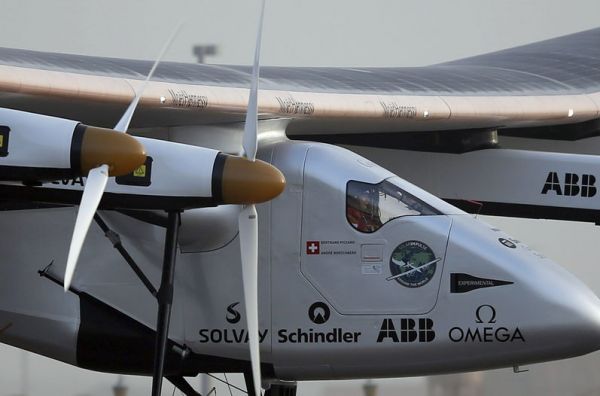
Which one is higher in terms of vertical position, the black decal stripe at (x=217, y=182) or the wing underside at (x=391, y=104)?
the wing underside at (x=391, y=104)

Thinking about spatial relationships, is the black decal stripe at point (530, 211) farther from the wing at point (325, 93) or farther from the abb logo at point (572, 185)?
the wing at point (325, 93)

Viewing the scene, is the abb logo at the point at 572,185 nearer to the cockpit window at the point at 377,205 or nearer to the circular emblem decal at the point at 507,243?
the circular emblem decal at the point at 507,243

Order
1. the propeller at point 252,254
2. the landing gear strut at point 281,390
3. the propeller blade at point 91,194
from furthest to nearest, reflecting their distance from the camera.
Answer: the landing gear strut at point 281,390 → the propeller at point 252,254 → the propeller blade at point 91,194

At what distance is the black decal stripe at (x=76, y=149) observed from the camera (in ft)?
43.0

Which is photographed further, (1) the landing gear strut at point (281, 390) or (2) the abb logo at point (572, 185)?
(2) the abb logo at point (572, 185)

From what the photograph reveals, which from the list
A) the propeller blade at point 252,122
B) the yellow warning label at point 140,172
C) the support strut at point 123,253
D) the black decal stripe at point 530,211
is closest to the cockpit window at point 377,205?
the propeller blade at point 252,122

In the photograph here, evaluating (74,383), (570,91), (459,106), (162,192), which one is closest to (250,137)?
(162,192)

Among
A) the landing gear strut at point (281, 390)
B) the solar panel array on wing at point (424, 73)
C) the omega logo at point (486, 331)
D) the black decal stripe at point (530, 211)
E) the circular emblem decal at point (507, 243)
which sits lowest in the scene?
the landing gear strut at point (281, 390)

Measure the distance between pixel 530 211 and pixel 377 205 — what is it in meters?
3.86

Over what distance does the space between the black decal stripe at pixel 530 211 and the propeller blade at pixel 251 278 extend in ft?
15.3

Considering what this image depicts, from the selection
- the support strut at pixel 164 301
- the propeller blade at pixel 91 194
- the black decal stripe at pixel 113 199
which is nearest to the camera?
the propeller blade at pixel 91 194

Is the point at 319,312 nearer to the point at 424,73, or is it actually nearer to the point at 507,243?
the point at 507,243

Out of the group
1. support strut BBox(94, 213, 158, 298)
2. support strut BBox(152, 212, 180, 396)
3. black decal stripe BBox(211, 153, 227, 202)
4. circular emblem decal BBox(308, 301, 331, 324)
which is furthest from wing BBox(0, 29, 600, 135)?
black decal stripe BBox(211, 153, 227, 202)

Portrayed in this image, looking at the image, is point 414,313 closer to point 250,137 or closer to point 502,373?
point 250,137
